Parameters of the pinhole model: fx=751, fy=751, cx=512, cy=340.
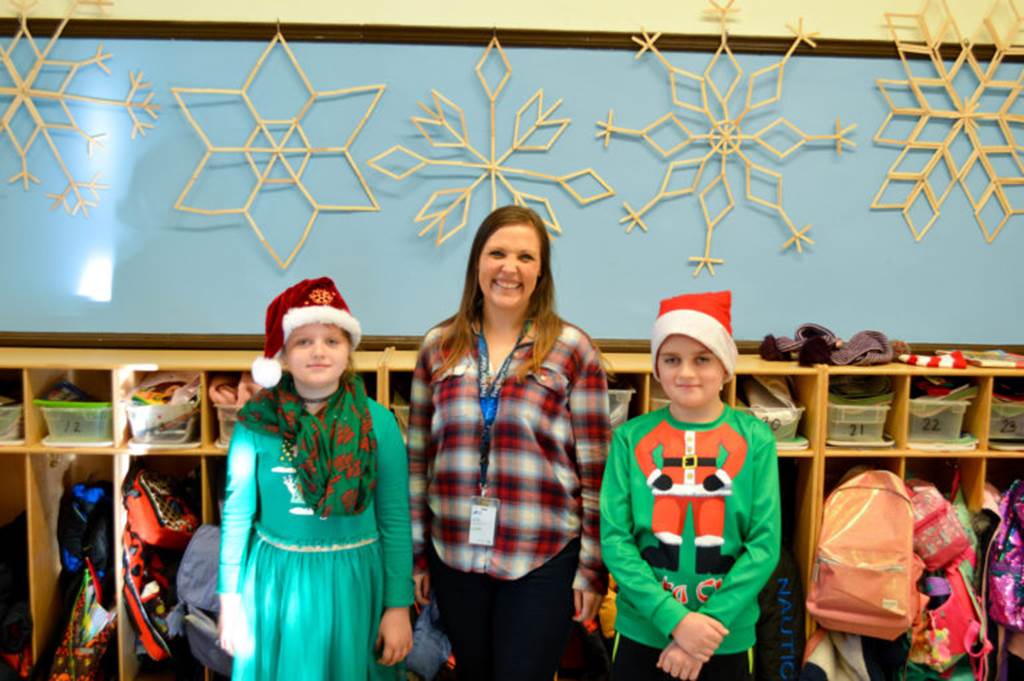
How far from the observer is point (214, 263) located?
265cm

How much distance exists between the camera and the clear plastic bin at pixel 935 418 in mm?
2426

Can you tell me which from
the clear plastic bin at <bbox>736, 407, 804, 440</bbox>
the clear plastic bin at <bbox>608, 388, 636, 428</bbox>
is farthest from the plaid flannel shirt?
the clear plastic bin at <bbox>736, 407, 804, 440</bbox>

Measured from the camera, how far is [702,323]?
158cm

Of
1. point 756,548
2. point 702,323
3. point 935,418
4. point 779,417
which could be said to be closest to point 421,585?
point 756,548

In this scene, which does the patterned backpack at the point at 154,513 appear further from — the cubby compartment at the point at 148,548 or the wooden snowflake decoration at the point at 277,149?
the wooden snowflake decoration at the point at 277,149

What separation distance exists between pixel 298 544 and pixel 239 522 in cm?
14

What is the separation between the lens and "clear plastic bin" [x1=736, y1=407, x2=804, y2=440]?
2.33 metres

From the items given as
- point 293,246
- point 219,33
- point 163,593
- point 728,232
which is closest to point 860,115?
point 728,232

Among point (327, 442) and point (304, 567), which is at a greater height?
point (327, 442)

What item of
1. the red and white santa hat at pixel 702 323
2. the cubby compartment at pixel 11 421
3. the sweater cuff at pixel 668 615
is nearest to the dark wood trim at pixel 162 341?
the cubby compartment at pixel 11 421

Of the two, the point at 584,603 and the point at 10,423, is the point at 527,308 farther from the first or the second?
the point at 10,423

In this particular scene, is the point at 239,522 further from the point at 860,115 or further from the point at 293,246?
the point at 860,115

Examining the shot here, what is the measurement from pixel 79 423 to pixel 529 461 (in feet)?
5.10

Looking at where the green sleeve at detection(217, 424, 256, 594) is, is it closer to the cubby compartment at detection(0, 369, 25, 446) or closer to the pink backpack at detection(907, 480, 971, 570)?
the cubby compartment at detection(0, 369, 25, 446)
